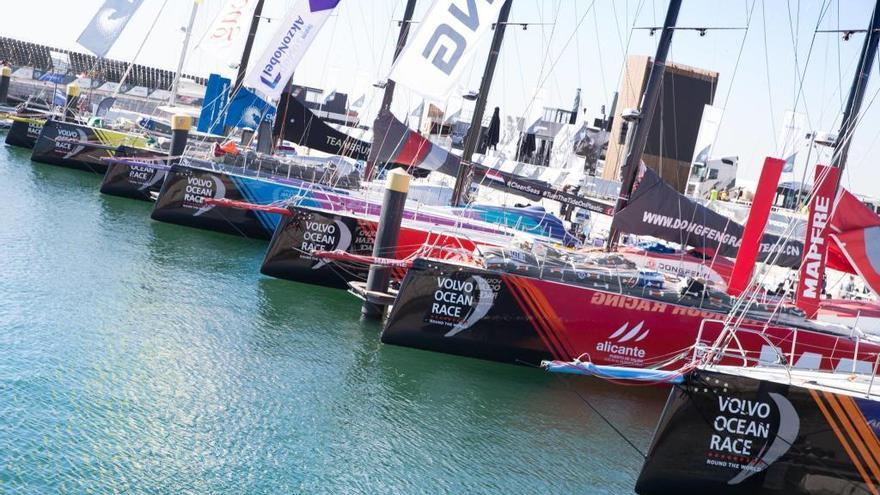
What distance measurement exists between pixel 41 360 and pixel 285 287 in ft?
23.6

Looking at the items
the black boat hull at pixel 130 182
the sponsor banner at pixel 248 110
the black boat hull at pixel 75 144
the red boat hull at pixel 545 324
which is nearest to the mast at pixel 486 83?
the red boat hull at pixel 545 324

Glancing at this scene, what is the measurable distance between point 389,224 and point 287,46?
8909 millimetres

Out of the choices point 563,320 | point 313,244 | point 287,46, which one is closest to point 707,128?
point 287,46

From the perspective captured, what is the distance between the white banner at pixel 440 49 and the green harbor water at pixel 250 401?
467cm

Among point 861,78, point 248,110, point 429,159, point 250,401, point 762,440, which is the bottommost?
point 250,401

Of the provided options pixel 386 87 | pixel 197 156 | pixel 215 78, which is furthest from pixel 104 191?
pixel 386 87

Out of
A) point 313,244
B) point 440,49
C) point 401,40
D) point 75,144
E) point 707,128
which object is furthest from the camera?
point 707,128

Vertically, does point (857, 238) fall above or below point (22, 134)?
above

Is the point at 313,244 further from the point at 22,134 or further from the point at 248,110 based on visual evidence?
the point at 22,134

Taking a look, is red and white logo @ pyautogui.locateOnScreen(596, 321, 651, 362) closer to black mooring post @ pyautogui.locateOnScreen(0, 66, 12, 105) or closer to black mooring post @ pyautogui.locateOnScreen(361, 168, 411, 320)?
black mooring post @ pyautogui.locateOnScreen(361, 168, 411, 320)

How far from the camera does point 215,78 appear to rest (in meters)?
30.7

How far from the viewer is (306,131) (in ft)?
88.0

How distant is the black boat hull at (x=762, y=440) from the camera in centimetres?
970

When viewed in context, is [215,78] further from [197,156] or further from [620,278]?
[620,278]
